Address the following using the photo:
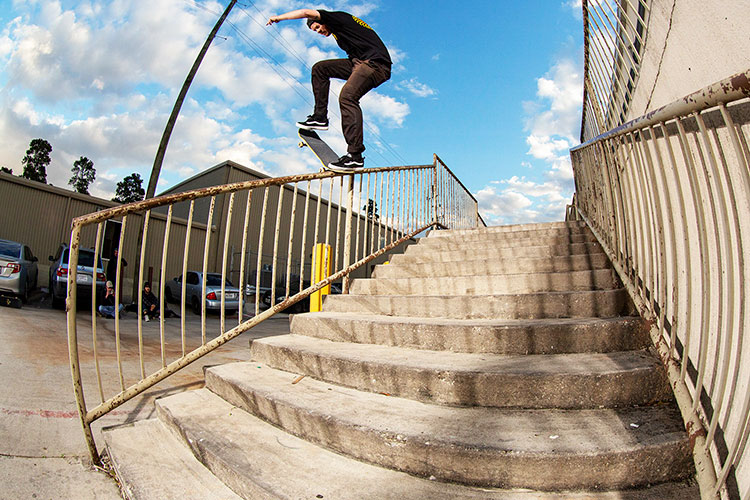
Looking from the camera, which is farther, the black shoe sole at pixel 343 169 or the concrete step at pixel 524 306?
the black shoe sole at pixel 343 169

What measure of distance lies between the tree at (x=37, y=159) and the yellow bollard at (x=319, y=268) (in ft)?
175

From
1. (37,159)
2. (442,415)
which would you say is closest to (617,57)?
(442,415)

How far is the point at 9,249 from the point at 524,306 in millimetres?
10671

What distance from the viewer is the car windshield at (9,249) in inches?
315

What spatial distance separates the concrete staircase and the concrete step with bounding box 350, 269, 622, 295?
0.05 ft

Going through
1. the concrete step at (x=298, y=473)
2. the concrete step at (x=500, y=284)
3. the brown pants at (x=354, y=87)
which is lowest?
the concrete step at (x=298, y=473)

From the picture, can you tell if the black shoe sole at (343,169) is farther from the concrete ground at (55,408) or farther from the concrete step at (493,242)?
Answer: the concrete ground at (55,408)

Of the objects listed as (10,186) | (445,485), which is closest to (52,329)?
(445,485)

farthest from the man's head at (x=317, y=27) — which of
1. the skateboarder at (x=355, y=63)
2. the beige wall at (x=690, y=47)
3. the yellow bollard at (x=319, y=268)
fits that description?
the beige wall at (x=690, y=47)

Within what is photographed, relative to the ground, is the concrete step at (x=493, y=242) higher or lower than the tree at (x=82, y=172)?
lower

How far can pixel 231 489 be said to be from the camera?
5.26ft

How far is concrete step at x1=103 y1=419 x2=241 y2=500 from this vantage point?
1.60 m

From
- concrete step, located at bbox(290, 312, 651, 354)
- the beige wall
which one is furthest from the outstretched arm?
concrete step, located at bbox(290, 312, 651, 354)

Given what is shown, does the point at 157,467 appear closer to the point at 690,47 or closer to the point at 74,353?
the point at 74,353
